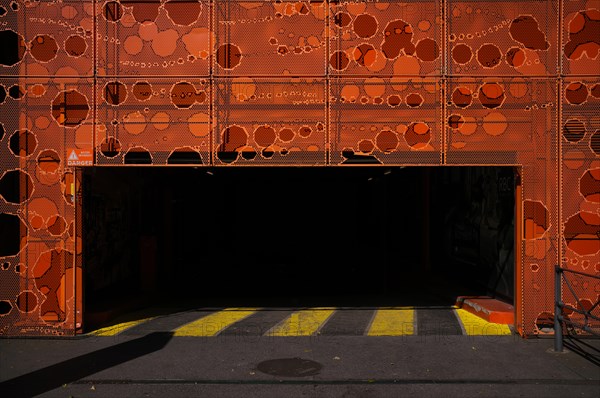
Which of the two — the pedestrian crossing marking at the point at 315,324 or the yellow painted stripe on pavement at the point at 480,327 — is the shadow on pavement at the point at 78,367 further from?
the yellow painted stripe on pavement at the point at 480,327

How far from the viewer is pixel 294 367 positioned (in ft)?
27.3

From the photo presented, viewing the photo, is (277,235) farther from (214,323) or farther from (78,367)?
(78,367)

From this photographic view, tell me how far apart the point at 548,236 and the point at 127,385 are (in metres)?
6.95

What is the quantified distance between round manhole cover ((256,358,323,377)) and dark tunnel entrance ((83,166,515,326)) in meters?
5.54

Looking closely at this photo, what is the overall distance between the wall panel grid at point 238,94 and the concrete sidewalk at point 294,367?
121 cm

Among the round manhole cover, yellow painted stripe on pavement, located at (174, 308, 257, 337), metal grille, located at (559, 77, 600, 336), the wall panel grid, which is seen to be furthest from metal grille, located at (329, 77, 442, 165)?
yellow painted stripe on pavement, located at (174, 308, 257, 337)

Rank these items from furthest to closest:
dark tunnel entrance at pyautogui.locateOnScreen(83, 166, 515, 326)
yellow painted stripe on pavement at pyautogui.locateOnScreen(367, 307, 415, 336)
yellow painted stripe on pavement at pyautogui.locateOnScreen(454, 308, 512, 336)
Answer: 1. dark tunnel entrance at pyautogui.locateOnScreen(83, 166, 515, 326)
2. yellow painted stripe on pavement at pyautogui.locateOnScreen(367, 307, 415, 336)
3. yellow painted stripe on pavement at pyautogui.locateOnScreen(454, 308, 512, 336)

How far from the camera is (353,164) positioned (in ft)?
33.3

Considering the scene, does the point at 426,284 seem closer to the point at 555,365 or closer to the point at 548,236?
the point at 548,236

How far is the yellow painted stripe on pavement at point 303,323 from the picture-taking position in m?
10.5

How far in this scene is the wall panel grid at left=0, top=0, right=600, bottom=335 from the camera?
33.3ft

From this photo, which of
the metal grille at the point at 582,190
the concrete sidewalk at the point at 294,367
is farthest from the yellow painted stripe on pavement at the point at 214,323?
the metal grille at the point at 582,190

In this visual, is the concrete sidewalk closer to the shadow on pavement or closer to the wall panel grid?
the shadow on pavement

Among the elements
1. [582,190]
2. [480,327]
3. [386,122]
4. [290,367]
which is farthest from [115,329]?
[582,190]
